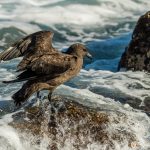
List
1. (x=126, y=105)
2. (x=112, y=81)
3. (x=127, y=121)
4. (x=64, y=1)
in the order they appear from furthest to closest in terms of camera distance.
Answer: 1. (x=64, y=1)
2. (x=112, y=81)
3. (x=126, y=105)
4. (x=127, y=121)

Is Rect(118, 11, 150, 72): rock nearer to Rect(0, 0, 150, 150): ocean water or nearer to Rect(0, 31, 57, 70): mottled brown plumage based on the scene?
Rect(0, 0, 150, 150): ocean water

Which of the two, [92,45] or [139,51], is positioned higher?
[139,51]

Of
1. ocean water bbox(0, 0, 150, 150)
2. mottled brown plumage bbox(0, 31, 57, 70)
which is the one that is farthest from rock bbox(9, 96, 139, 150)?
mottled brown plumage bbox(0, 31, 57, 70)

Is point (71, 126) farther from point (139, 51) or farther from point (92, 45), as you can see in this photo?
point (92, 45)

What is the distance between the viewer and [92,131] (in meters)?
9.61

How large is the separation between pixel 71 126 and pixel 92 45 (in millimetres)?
11566

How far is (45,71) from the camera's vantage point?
9836mm

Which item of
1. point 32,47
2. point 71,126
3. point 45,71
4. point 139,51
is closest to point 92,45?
point 139,51

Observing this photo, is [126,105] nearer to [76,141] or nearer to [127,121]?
[127,121]

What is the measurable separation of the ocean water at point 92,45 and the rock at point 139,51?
30 centimetres

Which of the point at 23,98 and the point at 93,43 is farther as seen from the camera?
the point at 93,43

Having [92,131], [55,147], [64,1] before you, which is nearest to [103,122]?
[92,131]

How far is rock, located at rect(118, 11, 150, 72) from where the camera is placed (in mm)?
14859

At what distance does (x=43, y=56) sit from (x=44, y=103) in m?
0.76
